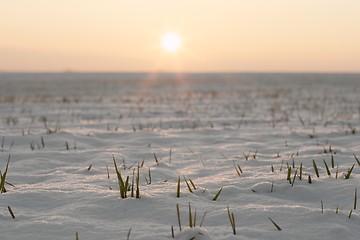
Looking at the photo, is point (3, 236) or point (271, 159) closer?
point (3, 236)

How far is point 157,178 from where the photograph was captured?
3057 mm

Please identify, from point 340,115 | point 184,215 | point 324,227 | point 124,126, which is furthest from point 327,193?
point 340,115

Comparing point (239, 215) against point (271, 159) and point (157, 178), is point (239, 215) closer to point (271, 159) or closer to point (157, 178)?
point (157, 178)

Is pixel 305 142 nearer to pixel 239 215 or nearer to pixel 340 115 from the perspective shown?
pixel 239 215

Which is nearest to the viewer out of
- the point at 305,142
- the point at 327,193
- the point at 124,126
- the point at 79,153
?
the point at 327,193

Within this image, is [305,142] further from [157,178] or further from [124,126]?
[124,126]

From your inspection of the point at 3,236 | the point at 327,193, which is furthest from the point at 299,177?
the point at 3,236

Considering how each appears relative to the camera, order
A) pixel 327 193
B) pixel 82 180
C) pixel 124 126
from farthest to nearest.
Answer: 1. pixel 124 126
2. pixel 82 180
3. pixel 327 193

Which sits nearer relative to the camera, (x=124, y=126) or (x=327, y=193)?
(x=327, y=193)

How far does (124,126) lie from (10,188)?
13.5 feet

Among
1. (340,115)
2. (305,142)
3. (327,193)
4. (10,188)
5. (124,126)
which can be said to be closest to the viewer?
(327,193)

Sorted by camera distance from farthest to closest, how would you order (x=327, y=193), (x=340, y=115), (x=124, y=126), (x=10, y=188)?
(x=340, y=115), (x=124, y=126), (x=10, y=188), (x=327, y=193)

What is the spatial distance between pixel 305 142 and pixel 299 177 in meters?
2.30

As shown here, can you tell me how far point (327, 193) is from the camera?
248 cm
